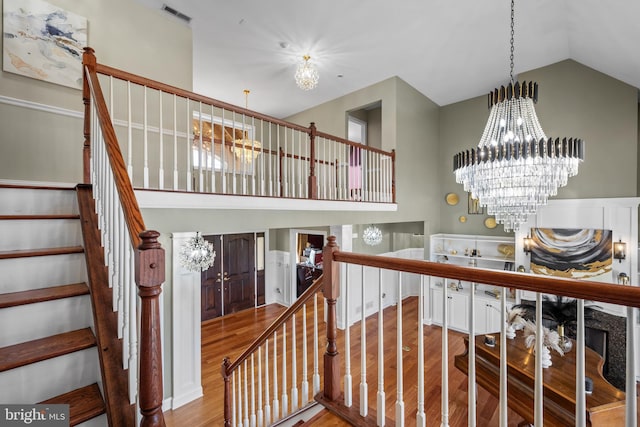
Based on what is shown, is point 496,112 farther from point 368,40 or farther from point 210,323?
point 210,323

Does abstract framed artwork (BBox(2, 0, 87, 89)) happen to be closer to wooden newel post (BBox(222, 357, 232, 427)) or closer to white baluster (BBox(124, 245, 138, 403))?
white baluster (BBox(124, 245, 138, 403))

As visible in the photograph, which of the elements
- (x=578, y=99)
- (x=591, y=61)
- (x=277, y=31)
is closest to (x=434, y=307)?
(x=578, y=99)

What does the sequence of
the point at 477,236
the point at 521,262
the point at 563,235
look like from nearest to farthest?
the point at 563,235, the point at 521,262, the point at 477,236

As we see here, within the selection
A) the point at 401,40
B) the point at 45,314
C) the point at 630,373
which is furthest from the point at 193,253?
the point at 401,40

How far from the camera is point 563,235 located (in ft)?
Result: 15.4

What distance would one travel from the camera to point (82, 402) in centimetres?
112

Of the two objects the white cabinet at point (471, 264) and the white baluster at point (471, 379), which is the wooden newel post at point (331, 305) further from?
the white cabinet at point (471, 264)

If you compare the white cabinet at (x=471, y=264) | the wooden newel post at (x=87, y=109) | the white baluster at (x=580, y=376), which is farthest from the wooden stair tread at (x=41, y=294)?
the white cabinet at (x=471, y=264)

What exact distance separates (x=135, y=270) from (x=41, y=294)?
934 mm

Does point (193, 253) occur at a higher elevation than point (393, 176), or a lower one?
lower

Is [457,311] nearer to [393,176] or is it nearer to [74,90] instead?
[393,176]

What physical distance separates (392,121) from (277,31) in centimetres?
248

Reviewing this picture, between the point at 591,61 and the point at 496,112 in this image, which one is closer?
the point at 496,112

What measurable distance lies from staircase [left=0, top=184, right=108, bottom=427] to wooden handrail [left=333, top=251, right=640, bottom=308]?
1410mm
